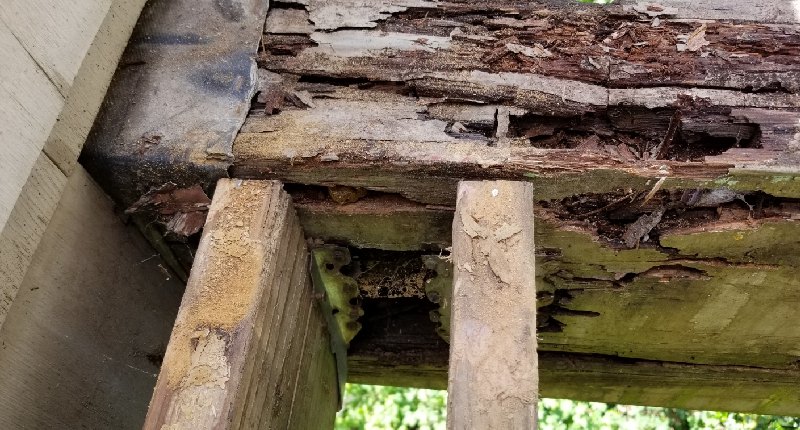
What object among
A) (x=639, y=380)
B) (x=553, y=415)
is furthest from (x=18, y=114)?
(x=553, y=415)

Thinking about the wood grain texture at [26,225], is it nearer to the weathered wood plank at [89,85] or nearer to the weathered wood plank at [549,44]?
the weathered wood plank at [89,85]

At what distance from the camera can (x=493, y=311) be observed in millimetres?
1294

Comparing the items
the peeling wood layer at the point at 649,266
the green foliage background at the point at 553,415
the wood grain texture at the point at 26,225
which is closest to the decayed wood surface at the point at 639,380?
the peeling wood layer at the point at 649,266

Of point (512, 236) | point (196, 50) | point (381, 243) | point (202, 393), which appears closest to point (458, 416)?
point (512, 236)

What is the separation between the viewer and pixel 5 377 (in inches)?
59.1

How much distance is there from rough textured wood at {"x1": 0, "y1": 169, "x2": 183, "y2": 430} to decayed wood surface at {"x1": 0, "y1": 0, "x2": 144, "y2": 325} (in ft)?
0.33

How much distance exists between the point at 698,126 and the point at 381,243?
90 cm

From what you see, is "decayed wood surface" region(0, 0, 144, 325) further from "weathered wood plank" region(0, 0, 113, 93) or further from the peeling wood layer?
the peeling wood layer

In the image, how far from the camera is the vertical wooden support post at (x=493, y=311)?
1.20 m

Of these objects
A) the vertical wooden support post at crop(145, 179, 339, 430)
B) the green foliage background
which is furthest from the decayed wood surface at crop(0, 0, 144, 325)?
the green foliage background

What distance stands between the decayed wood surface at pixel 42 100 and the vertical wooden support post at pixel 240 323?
0.39 meters

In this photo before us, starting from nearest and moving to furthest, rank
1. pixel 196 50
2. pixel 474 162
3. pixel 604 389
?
pixel 474 162
pixel 196 50
pixel 604 389

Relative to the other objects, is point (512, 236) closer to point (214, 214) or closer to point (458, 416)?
point (458, 416)

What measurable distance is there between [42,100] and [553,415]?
4.76 m
